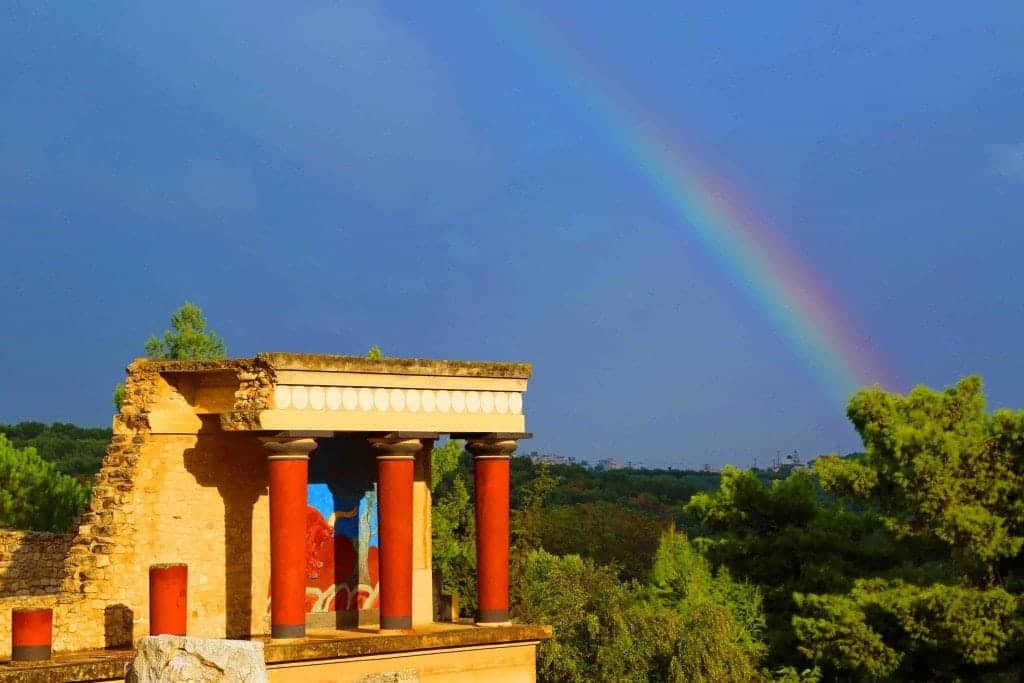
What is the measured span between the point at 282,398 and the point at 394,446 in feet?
6.29

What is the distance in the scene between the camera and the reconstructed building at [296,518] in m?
17.8

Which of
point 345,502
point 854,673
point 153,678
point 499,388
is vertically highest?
point 499,388

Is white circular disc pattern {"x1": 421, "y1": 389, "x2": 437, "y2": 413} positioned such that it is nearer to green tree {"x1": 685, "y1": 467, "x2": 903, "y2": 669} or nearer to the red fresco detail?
the red fresco detail

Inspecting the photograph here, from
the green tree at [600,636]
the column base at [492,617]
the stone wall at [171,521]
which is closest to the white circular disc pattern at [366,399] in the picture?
the stone wall at [171,521]

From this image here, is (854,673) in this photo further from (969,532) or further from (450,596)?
(450,596)

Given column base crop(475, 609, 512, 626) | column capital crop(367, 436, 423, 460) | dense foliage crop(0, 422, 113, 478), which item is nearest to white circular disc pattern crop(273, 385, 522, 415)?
column capital crop(367, 436, 423, 460)

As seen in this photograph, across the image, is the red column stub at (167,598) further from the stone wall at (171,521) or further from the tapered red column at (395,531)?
the tapered red column at (395,531)

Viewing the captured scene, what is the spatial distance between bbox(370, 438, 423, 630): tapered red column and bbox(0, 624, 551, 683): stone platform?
1.33 ft

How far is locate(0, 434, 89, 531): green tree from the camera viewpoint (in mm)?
30172

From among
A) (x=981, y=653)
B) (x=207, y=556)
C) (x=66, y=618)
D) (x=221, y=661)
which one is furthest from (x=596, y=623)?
(x=221, y=661)

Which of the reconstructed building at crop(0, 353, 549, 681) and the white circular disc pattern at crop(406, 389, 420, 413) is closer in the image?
the reconstructed building at crop(0, 353, 549, 681)

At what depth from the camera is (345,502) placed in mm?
20391

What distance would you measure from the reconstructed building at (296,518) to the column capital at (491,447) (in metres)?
0.03

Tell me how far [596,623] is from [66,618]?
42.6ft
